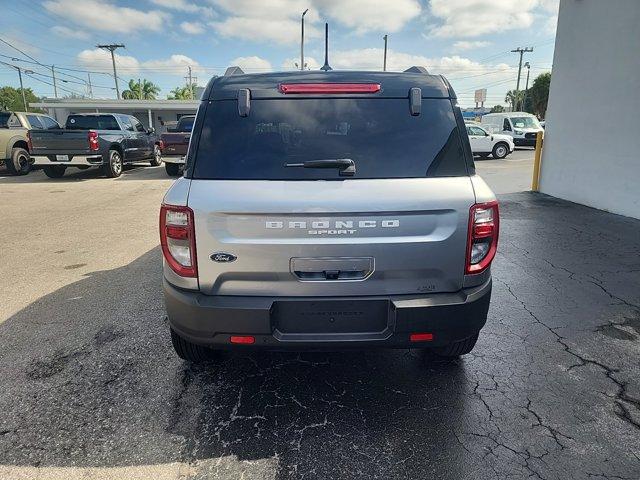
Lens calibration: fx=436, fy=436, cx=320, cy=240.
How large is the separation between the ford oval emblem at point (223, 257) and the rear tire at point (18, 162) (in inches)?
664

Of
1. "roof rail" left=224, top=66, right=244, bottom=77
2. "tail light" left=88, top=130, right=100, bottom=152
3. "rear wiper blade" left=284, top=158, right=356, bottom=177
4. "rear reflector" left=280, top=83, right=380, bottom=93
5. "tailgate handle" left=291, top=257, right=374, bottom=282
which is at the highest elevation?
"roof rail" left=224, top=66, right=244, bottom=77

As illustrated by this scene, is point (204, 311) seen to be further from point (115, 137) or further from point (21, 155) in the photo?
point (21, 155)

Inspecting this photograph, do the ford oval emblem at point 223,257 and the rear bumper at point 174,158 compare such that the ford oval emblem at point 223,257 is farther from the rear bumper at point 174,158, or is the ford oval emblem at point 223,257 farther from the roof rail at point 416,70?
the rear bumper at point 174,158

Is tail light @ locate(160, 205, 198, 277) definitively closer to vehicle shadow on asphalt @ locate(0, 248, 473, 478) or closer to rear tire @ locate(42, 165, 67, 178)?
vehicle shadow on asphalt @ locate(0, 248, 473, 478)

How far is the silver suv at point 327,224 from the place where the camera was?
2355 mm

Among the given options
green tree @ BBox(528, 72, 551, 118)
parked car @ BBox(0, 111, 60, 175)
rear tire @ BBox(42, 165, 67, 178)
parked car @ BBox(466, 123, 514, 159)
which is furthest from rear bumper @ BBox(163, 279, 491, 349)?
green tree @ BBox(528, 72, 551, 118)

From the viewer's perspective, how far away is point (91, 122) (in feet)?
51.0

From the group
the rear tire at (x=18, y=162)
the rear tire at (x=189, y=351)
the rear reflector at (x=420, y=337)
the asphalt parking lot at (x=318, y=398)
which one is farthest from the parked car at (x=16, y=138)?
the rear reflector at (x=420, y=337)

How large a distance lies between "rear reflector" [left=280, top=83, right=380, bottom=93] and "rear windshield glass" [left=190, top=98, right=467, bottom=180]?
6 cm

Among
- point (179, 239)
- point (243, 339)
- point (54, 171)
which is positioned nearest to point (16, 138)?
point (54, 171)

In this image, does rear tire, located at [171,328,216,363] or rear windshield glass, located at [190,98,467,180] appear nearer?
rear windshield glass, located at [190,98,467,180]

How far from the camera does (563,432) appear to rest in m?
2.56

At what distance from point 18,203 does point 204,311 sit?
34.8 feet

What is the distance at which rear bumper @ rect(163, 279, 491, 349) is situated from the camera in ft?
7.88
